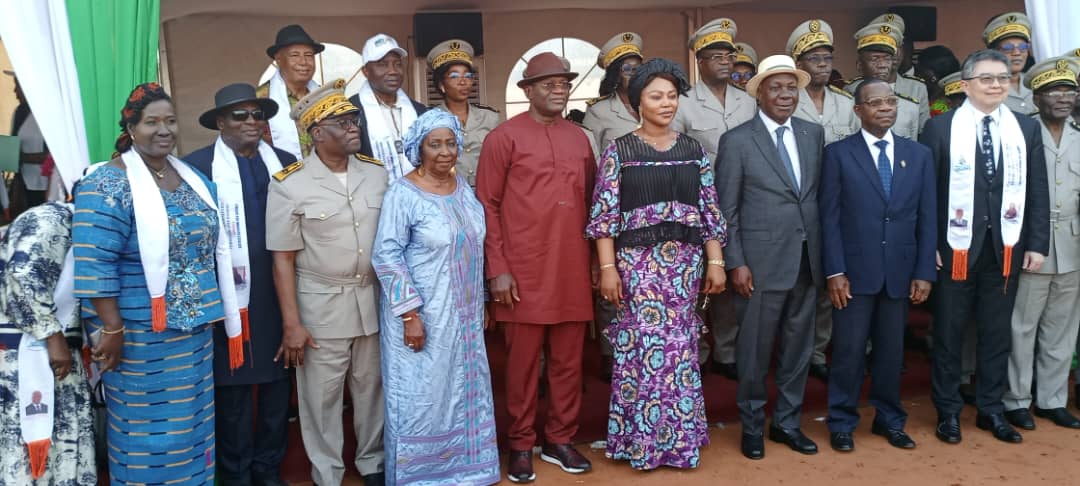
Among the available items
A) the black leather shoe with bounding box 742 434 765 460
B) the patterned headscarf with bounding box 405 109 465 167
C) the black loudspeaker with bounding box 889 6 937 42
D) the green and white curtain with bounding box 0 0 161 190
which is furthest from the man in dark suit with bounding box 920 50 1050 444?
the black loudspeaker with bounding box 889 6 937 42

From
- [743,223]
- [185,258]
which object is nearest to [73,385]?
[185,258]

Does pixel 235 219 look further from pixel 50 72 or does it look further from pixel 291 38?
pixel 291 38

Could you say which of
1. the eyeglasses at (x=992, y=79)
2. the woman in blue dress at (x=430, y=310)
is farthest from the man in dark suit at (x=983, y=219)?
the woman in blue dress at (x=430, y=310)

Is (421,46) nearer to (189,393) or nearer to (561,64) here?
(561,64)

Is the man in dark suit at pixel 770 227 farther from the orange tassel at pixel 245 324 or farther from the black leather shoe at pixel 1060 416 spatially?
the orange tassel at pixel 245 324

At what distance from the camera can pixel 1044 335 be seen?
4.56 m

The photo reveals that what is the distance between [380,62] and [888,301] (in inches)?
114

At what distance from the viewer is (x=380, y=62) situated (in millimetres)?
4609

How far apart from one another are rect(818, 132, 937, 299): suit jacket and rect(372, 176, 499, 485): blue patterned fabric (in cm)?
170

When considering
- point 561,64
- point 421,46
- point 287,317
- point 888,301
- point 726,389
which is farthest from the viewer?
point 421,46

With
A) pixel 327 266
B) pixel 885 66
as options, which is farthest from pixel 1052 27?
pixel 327 266

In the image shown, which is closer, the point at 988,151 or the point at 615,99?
the point at 988,151

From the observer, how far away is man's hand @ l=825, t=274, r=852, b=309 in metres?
4.10

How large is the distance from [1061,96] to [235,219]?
411 centimetres
